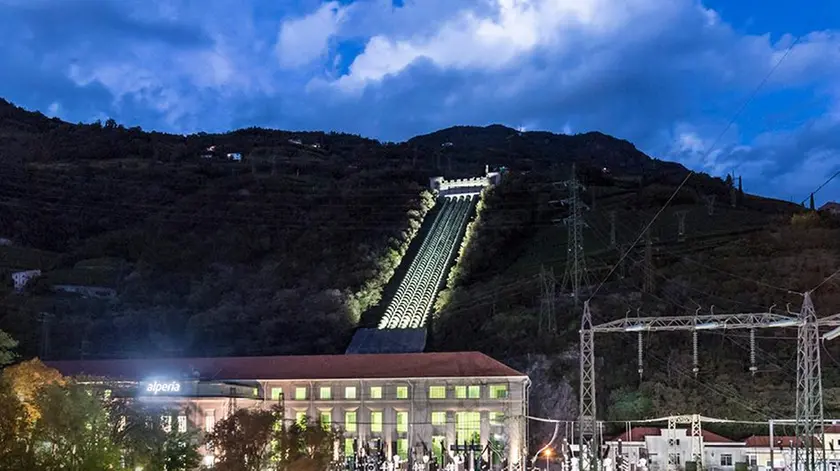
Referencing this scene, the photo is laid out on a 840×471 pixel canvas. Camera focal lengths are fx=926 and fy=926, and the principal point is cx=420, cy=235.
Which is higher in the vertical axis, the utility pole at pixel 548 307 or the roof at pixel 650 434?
the utility pole at pixel 548 307

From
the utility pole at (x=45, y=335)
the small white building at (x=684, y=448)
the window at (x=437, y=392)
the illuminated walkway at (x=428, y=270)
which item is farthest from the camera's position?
the illuminated walkway at (x=428, y=270)

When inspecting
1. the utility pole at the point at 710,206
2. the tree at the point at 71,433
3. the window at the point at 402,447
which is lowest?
the window at the point at 402,447

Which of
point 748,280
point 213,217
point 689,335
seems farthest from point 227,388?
point 213,217

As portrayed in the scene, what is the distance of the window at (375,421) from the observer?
67.1 metres

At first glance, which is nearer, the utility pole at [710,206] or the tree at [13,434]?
the tree at [13,434]

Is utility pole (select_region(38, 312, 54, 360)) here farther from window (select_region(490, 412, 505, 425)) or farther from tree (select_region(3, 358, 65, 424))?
window (select_region(490, 412, 505, 425))

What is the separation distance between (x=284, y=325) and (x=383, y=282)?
44.1 feet

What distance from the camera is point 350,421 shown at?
67.7m

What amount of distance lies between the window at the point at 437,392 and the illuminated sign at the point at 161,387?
58.1 ft

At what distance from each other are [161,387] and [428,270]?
4449cm

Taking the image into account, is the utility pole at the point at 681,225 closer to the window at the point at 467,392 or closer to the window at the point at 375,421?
the window at the point at 467,392

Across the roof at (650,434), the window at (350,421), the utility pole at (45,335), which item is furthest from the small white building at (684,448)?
the utility pole at (45,335)

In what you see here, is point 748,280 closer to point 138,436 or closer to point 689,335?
point 689,335

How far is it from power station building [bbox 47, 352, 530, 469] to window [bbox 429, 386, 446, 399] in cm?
7
